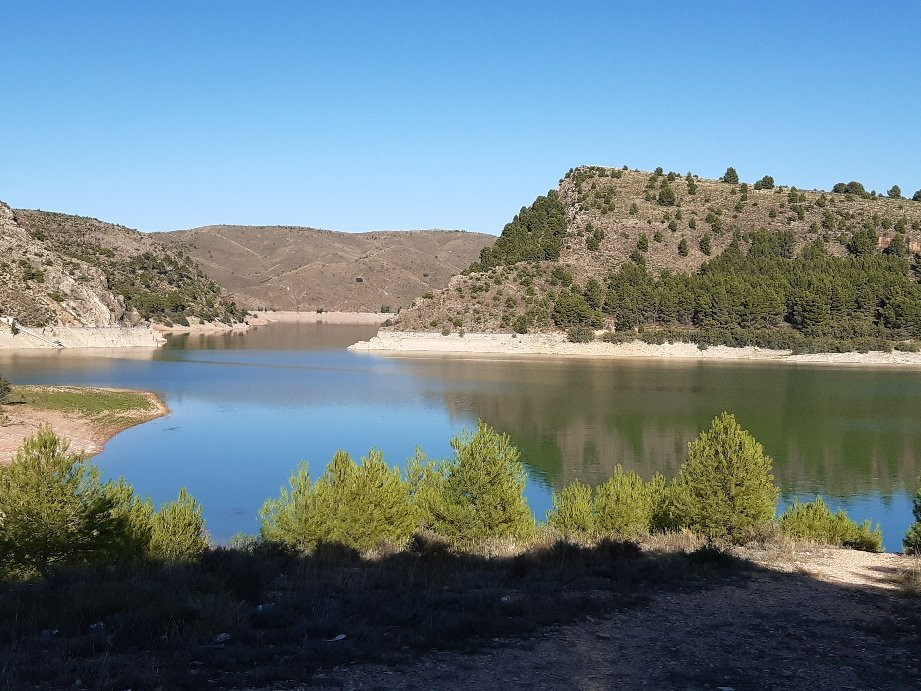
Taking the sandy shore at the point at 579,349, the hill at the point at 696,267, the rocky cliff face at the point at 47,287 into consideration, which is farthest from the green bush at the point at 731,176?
the rocky cliff face at the point at 47,287

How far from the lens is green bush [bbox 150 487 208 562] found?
45.6ft

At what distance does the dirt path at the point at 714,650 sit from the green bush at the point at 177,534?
683cm

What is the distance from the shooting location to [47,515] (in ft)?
41.9

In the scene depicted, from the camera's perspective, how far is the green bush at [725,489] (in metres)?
16.9

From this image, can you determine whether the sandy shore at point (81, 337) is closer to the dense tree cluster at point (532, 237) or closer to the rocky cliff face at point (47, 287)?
the rocky cliff face at point (47, 287)

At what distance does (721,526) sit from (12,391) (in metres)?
42.0

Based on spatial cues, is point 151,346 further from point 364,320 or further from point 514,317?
point 364,320

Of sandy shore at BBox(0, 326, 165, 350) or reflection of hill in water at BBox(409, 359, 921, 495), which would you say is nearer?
reflection of hill in water at BBox(409, 359, 921, 495)

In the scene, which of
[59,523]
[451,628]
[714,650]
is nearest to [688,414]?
[714,650]

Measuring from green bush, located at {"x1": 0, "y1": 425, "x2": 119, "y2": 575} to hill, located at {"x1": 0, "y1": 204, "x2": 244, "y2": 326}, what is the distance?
8346 centimetres

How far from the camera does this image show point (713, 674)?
8.45m

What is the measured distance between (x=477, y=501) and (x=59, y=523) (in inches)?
317

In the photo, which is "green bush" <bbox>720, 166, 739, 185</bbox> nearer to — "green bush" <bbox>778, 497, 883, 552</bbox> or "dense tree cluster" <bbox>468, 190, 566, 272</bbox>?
"dense tree cluster" <bbox>468, 190, 566, 272</bbox>

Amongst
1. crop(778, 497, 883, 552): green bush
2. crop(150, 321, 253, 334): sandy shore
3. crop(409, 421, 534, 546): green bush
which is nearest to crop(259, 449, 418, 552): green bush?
crop(409, 421, 534, 546): green bush
